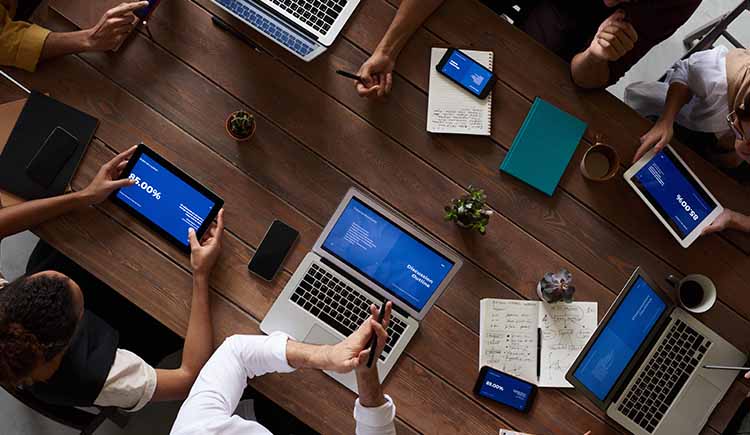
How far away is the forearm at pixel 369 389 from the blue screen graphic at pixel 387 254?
0.24 metres

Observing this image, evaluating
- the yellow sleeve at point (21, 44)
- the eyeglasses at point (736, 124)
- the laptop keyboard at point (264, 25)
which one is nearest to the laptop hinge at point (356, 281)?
the laptop keyboard at point (264, 25)

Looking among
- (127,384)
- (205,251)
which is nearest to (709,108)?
(205,251)

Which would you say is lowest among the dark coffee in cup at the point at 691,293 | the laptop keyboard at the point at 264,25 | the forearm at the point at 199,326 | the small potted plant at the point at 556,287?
the forearm at the point at 199,326

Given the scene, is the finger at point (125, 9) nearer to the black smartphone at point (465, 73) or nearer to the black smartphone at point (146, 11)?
the black smartphone at point (146, 11)

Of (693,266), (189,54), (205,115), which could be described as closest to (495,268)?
(693,266)

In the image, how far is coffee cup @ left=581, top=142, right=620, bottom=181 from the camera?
178 cm

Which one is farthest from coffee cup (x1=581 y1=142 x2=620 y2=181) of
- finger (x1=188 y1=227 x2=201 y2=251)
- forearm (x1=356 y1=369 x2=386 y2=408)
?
finger (x1=188 y1=227 x2=201 y2=251)

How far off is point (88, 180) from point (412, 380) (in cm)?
103

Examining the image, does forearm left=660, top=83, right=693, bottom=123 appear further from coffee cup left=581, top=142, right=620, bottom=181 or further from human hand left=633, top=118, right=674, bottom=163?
coffee cup left=581, top=142, right=620, bottom=181

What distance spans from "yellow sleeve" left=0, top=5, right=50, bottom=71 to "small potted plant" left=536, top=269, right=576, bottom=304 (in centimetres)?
150

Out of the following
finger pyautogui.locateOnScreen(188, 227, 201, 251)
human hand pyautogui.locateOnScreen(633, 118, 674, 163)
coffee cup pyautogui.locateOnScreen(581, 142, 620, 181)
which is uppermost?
human hand pyautogui.locateOnScreen(633, 118, 674, 163)

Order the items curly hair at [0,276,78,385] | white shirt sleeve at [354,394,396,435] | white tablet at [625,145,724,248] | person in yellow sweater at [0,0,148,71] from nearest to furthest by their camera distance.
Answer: curly hair at [0,276,78,385], white shirt sleeve at [354,394,396,435], person in yellow sweater at [0,0,148,71], white tablet at [625,145,724,248]

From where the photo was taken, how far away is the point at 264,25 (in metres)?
1.68

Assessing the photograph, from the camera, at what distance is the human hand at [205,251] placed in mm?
1645
